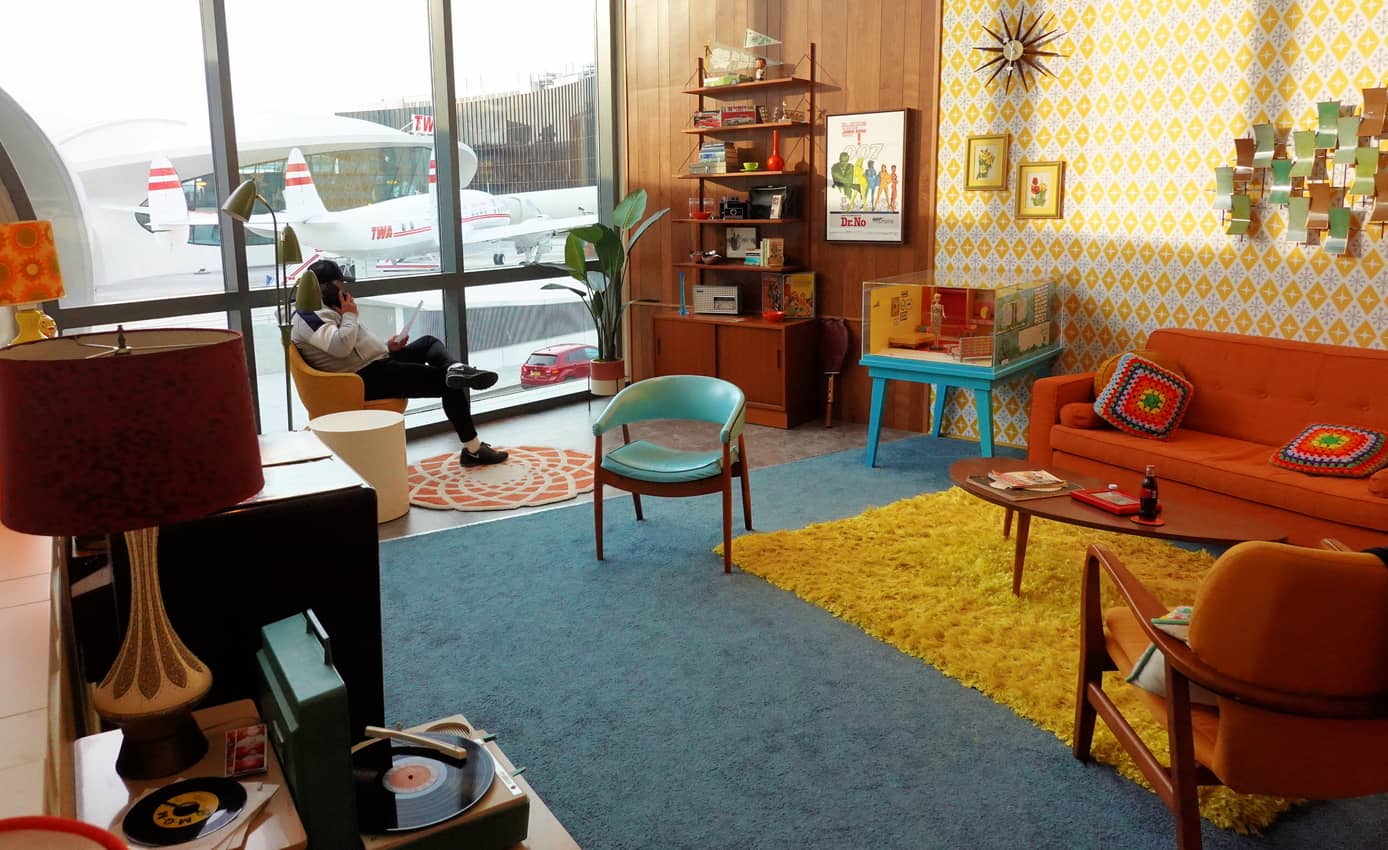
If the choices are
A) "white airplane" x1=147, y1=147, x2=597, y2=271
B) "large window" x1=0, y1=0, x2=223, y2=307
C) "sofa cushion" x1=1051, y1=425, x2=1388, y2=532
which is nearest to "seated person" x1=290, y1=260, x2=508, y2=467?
"white airplane" x1=147, y1=147, x2=597, y2=271

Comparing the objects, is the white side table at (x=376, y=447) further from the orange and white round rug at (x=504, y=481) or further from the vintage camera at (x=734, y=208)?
the vintage camera at (x=734, y=208)

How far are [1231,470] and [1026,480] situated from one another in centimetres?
91

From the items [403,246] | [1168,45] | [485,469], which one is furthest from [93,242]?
[1168,45]

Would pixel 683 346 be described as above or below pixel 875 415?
above

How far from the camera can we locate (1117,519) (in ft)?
11.1

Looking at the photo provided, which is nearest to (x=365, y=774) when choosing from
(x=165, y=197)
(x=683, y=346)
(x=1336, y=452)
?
(x=1336, y=452)

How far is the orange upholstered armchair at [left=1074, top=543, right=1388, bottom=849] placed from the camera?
1868mm

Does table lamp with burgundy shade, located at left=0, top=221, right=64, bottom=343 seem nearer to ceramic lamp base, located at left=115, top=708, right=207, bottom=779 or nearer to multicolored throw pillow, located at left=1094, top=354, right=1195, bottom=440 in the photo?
ceramic lamp base, located at left=115, top=708, right=207, bottom=779

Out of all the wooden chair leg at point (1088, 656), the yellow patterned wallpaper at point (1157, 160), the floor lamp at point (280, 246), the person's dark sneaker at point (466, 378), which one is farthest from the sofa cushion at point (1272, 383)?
the floor lamp at point (280, 246)

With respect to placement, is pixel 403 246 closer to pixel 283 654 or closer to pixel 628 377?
pixel 628 377

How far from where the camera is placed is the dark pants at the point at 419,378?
5.41m

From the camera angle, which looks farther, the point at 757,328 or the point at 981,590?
the point at 757,328

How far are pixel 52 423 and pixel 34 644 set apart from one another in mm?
431

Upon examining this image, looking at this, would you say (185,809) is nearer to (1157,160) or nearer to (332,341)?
(332,341)
